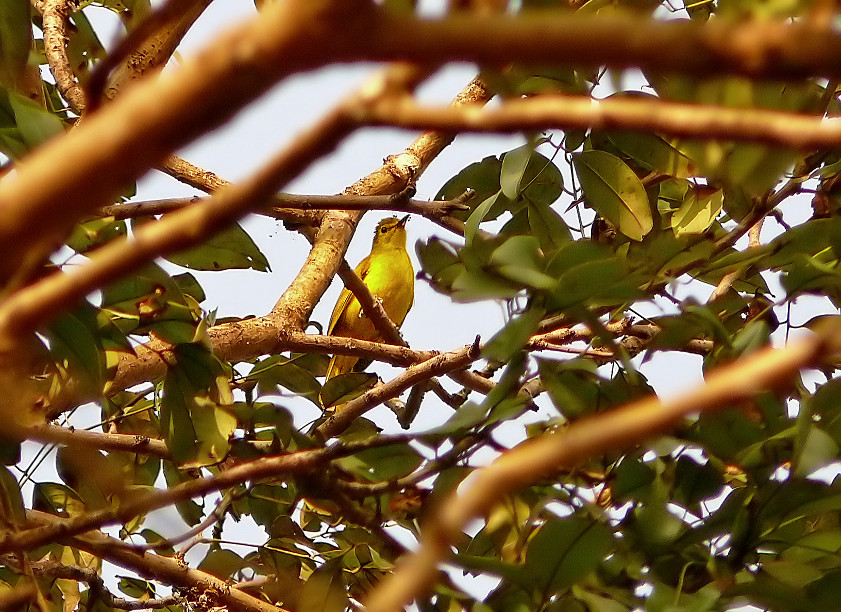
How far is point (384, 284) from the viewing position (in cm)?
507

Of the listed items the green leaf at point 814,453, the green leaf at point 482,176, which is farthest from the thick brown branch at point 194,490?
the green leaf at point 482,176

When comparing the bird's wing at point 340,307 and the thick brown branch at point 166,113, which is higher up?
the bird's wing at point 340,307

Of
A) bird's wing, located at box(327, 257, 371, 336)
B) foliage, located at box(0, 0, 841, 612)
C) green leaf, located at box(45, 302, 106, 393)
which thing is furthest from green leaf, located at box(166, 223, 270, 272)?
bird's wing, located at box(327, 257, 371, 336)

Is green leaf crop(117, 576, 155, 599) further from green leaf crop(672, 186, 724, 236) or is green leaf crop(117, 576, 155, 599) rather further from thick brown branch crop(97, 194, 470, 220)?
green leaf crop(672, 186, 724, 236)

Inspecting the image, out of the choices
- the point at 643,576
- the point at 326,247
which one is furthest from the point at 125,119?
the point at 326,247

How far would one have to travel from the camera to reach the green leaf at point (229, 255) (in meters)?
1.52

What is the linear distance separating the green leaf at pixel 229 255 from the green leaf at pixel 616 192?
1.83 feet

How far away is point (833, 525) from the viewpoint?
1030 mm

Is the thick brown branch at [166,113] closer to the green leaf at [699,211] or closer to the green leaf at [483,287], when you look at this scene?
the green leaf at [483,287]

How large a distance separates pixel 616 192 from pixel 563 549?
2.18 feet

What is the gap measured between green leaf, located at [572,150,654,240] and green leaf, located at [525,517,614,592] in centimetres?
59

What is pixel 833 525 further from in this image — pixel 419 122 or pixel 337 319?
pixel 337 319

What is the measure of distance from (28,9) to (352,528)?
2.81 feet

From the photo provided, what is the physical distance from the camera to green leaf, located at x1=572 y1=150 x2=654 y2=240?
1351 millimetres
